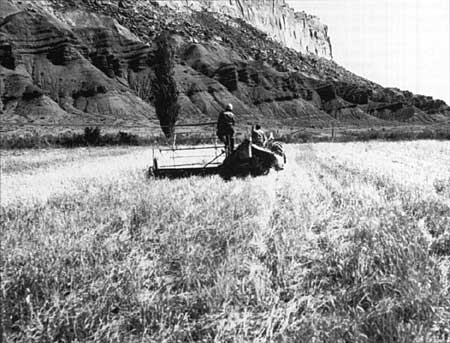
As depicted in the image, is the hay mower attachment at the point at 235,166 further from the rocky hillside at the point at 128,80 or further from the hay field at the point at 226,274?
the rocky hillside at the point at 128,80

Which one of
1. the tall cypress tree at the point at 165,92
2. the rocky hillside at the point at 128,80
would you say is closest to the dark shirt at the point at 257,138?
the tall cypress tree at the point at 165,92

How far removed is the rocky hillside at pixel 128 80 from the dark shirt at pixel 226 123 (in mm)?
81345

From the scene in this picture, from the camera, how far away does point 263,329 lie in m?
2.89

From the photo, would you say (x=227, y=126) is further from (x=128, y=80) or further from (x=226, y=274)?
(x=128, y=80)

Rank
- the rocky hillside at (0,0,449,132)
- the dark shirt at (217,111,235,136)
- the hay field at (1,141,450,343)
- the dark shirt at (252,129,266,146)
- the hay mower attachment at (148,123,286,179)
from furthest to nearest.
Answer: the rocky hillside at (0,0,449,132)
the dark shirt at (217,111,235,136)
the dark shirt at (252,129,266,146)
the hay mower attachment at (148,123,286,179)
the hay field at (1,141,450,343)

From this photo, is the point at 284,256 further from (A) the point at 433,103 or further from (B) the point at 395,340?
(A) the point at 433,103

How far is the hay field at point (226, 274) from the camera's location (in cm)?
288

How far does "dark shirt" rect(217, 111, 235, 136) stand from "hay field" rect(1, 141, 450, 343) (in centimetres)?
757

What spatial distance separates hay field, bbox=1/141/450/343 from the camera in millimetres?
2879

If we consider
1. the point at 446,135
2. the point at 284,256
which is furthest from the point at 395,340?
the point at 446,135

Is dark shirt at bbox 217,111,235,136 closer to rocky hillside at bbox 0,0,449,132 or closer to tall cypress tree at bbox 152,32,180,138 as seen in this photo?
tall cypress tree at bbox 152,32,180,138

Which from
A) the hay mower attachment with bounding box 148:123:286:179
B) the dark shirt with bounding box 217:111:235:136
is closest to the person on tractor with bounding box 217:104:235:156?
the dark shirt with bounding box 217:111:235:136

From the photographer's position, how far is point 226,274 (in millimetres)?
3475

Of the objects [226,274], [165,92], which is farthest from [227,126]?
[165,92]
